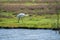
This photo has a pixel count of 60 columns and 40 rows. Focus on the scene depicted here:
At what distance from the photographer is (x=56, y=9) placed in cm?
2330

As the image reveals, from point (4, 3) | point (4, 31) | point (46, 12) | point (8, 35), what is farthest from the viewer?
point (4, 3)

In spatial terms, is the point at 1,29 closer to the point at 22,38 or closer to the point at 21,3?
the point at 22,38

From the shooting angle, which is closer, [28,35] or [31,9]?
[28,35]

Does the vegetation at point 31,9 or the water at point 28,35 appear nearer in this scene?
the water at point 28,35

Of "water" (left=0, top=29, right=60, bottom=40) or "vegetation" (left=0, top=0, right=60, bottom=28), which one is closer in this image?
"water" (left=0, top=29, right=60, bottom=40)

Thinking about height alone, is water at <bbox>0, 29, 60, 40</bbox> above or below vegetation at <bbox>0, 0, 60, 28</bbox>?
above

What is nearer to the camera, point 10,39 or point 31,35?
point 10,39

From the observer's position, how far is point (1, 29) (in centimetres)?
1534

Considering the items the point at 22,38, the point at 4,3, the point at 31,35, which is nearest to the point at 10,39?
the point at 22,38

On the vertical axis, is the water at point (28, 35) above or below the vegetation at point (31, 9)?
above

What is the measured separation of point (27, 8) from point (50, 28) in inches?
360

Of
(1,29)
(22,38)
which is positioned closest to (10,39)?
(22,38)

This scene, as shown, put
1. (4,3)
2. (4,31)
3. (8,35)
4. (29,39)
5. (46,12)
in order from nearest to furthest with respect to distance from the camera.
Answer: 1. (29,39)
2. (8,35)
3. (4,31)
4. (46,12)
5. (4,3)

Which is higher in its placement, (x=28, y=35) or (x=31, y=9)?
(x=28, y=35)
